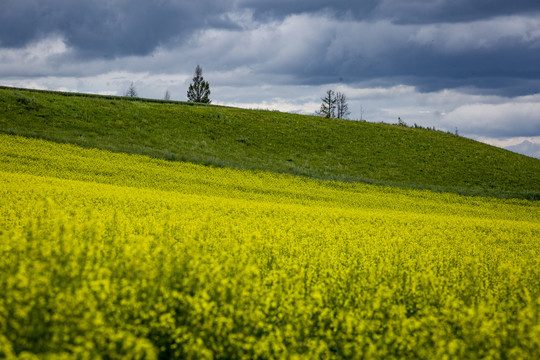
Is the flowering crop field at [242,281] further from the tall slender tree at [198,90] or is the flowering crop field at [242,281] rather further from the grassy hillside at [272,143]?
the tall slender tree at [198,90]

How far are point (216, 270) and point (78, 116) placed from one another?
105ft

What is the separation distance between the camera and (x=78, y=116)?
3250cm

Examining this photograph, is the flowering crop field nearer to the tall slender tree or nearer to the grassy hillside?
the grassy hillside

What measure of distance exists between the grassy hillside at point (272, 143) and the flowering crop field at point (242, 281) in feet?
36.1

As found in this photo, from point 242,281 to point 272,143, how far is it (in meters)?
32.8

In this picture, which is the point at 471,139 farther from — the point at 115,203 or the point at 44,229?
the point at 44,229

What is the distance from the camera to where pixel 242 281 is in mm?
5176

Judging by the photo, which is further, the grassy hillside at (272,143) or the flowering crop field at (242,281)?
the grassy hillside at (272,143)

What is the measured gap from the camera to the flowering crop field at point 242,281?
159 inches

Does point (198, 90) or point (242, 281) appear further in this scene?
point (198, 90)

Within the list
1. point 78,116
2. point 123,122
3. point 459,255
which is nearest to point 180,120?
point 123,122

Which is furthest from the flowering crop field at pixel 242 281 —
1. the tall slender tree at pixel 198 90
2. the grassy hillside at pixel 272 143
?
the tall slender tree at pixel 198 90

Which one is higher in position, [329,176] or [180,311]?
[329,176]

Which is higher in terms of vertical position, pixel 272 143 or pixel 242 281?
pixel 272 143
